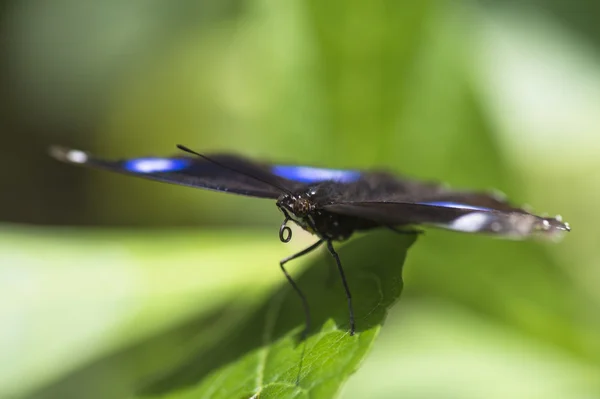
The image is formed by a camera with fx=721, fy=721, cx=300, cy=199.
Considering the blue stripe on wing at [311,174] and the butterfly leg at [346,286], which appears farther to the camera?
the blue stripe on wing at [311,174]

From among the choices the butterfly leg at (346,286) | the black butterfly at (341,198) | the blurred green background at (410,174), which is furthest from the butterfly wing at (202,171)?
the blurred green background at (410,174)

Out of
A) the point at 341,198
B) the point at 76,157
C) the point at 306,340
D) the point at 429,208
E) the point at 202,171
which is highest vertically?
the point at 76,157

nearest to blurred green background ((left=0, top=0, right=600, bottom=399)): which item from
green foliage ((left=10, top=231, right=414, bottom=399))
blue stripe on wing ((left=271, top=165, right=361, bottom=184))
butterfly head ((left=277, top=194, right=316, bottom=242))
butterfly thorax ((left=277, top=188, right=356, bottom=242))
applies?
green foliage ((left=10, top=231, right=414, bottom=399))

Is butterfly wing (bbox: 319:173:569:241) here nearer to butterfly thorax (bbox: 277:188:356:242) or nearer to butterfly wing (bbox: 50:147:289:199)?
butterfly thorax (bbox: 277:188:356:242)

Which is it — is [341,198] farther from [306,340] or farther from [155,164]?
[155,164]

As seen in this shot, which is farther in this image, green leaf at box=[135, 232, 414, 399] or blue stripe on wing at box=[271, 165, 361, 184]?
blue stripe on wing at box=[271, 165, 361, 184]

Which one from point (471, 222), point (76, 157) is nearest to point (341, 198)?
point (471, 222)

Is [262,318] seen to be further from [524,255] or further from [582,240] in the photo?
[582,240]

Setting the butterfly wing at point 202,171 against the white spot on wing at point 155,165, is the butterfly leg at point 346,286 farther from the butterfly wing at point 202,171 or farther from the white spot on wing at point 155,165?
the white spot on wing at point 155,165
